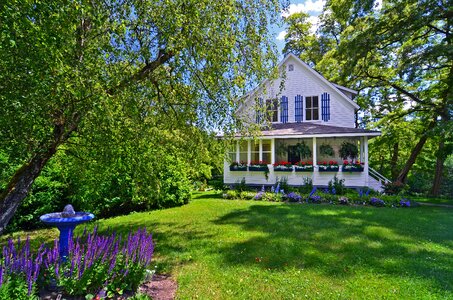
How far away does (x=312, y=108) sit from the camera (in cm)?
1698

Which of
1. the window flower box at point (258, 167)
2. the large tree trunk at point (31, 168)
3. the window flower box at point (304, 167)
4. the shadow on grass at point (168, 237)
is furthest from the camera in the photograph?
the window flower box at point (258, 167)

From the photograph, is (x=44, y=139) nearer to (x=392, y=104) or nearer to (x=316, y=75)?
(x=316, y=75)

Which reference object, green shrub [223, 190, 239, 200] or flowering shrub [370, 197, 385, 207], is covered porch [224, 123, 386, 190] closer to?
green shrub [223, 190, 239, 200]

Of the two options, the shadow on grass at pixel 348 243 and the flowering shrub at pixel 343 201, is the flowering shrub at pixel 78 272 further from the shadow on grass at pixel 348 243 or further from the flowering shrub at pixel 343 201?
the flowering shrub at pixel 343 201

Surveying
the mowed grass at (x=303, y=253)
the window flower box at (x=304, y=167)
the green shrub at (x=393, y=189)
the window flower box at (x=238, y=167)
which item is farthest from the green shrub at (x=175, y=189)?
the green shrub at (x=393, y=189)

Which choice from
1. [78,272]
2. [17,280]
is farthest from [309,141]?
[17,280]

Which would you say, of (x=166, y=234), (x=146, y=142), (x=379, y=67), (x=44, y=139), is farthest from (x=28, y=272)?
(x=379, y=67)

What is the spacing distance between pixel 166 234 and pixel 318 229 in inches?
160

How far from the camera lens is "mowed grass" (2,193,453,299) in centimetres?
394

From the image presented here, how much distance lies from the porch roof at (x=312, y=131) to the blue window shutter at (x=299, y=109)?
782 mm

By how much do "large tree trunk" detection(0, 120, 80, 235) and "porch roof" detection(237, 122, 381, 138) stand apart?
1011cm

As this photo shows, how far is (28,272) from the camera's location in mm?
3025

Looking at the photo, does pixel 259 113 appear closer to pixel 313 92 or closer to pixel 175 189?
pixel 175 189

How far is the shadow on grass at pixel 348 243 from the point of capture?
4.70 metres
